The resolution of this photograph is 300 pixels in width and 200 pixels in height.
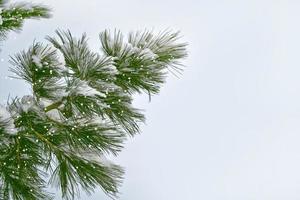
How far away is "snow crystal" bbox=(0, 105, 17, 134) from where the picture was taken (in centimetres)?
336

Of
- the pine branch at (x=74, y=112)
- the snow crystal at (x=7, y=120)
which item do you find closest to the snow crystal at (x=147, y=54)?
the pine branch at (x=74, y=112)

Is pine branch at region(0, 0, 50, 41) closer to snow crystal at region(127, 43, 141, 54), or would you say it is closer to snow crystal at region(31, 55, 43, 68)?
snow crystal at region(31, 55, 43, 68)

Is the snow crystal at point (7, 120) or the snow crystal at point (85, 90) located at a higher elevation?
the snow crystal at point (85, 90)

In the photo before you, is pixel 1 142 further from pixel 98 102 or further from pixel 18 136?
pixel 98 102

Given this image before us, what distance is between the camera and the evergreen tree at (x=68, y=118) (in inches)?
140

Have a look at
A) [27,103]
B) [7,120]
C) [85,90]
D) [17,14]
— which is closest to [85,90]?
[85,90]

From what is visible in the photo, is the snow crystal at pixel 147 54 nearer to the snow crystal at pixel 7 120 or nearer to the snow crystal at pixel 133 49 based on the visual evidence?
the snow crystal at pixel 133 49

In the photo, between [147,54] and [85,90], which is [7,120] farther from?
[147,54]

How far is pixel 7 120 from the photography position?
337 centimetres

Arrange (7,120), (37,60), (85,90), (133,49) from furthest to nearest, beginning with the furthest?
(133,49) < (37,60) < (85,90) < (7,120)

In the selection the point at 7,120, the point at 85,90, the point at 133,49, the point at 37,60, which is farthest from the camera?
the point at 133,49

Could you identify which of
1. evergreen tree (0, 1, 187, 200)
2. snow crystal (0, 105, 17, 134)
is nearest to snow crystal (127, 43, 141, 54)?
evergreen tree (0, 1, 187, 200)

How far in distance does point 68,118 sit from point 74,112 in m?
0.05

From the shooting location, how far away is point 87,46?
388cm
